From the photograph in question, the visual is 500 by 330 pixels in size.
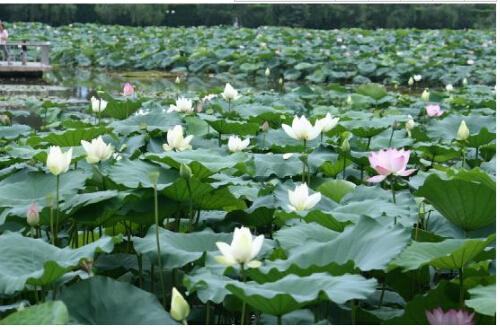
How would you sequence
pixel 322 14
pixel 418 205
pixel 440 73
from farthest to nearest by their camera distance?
pixel 322 14, pixel 440 73, pixel 418 205

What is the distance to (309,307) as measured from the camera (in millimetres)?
1158

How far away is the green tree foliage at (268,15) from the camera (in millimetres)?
15219

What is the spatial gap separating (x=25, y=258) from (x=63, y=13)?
56.0 feet

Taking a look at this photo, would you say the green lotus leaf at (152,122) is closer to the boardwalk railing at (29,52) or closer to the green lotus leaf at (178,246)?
the green lotus leaf at (178,246)

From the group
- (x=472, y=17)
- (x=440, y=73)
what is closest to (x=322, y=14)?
(x=472, y=17)

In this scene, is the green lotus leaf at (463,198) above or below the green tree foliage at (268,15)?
below

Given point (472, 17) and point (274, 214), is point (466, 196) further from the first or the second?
point (472, 17)

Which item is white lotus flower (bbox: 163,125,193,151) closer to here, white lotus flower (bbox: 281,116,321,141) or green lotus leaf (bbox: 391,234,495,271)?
white lotus flower (bbox: 281,116,321,141)

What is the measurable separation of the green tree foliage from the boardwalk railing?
109 inches

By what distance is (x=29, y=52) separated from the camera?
38.5 feet

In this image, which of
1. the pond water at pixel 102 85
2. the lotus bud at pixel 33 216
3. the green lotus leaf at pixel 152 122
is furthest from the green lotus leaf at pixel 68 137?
the pond water at pixel 102 85

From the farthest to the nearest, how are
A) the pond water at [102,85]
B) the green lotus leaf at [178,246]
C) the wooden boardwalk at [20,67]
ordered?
the wooden boardwalk at [20,67]
the pond water at [102,85]
the green lotus leaf at [178,246]

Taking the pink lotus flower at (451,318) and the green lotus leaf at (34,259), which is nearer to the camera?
the pink lotus flower at (451,318)

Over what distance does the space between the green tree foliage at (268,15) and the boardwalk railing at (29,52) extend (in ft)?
9.10
